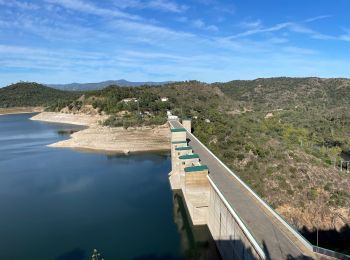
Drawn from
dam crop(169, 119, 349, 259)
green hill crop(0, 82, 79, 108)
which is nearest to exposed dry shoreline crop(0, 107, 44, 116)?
green hill crop(0, 82, 79, 108)

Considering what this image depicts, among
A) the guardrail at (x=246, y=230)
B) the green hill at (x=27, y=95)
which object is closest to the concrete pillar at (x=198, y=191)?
the guardrail at (x=246, y=230)

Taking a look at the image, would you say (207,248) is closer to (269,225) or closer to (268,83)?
(269,225)

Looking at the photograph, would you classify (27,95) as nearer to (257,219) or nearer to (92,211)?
(92,211)

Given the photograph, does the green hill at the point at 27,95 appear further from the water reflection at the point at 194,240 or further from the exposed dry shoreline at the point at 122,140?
the water reflection at the point at 194,240

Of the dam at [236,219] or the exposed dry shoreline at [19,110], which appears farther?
the exposed dry shoreline at [19,110]

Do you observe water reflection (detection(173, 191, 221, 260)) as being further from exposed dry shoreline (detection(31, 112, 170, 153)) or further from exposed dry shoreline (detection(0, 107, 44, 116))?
exposed dry shoreline (detection(0, 107, 44, 116))

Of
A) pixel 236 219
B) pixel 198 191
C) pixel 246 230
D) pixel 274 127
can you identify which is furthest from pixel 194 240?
pixel 274 127

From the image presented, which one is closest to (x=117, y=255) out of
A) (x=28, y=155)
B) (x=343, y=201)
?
(x=343, y=201)

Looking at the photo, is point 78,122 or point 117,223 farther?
point 78,122
